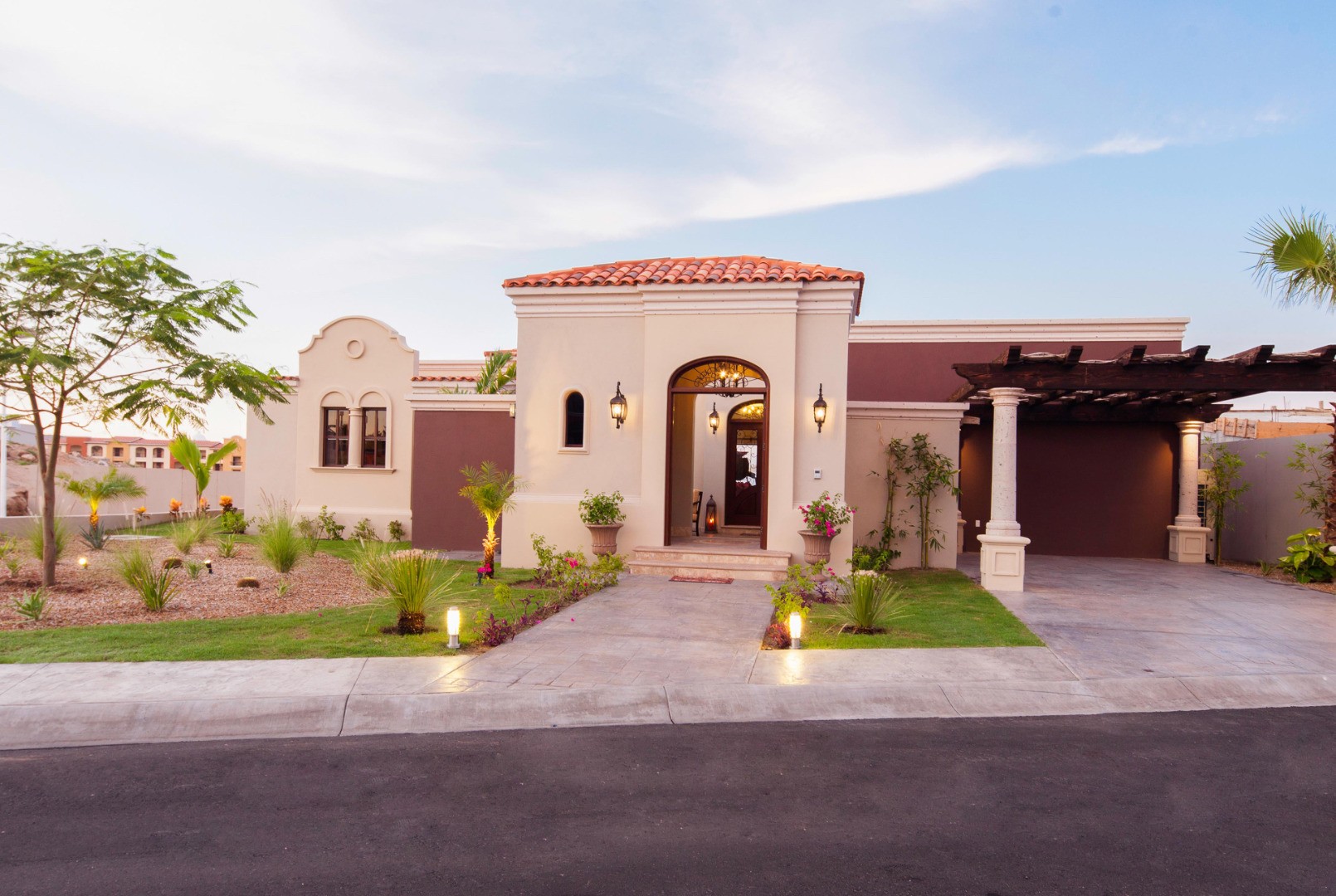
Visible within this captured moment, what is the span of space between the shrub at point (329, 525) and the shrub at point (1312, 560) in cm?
1806

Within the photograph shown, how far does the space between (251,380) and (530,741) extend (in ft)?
25.7

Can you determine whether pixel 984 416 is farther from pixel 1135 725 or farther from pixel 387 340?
pixel 387 340

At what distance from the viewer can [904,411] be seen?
13.9 m

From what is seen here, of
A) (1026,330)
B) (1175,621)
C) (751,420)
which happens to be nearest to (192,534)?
(751,420)

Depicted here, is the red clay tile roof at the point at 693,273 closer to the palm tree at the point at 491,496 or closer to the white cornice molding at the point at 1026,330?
the palm tree at the point at 491,496

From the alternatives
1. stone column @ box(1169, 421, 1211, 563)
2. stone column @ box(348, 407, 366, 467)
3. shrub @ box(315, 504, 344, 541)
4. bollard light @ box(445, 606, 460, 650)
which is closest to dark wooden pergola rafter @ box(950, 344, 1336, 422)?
stone column @ box(1169, 421, 1211, 563)

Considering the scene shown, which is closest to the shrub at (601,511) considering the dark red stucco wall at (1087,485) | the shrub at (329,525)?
the dark red stucco wall at (1087,485)

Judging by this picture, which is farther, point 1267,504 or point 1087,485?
point 1087,485

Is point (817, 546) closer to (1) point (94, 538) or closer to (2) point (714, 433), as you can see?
(2) point (714, 433)

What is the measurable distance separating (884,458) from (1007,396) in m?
2.93

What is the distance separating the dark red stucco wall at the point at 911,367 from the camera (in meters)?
17.2

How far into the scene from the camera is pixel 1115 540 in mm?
16266

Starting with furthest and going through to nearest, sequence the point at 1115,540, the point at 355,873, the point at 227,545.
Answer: the point at 1115,540 < the point at 227,545 < the point at 355,873

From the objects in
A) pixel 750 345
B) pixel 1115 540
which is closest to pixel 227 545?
pixel 750 345
